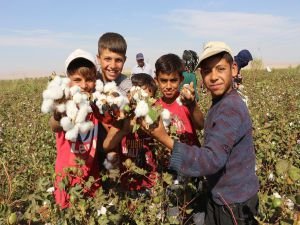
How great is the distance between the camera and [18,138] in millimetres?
4871

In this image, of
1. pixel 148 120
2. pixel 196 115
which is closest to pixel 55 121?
pixel 148 120

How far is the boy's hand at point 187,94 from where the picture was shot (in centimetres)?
208

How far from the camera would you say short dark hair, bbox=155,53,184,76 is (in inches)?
98.8

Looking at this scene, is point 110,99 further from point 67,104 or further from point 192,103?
point 192,103

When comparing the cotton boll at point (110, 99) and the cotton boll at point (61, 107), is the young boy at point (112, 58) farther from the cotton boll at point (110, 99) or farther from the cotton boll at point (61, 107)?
the cotton boll at point (61, 107)

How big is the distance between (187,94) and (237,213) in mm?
677

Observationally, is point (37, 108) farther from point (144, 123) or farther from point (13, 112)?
point (144, 123)

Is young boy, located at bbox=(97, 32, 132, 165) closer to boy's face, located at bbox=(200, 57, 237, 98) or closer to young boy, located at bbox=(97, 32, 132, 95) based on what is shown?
young boy, located at bbox=(97, 32, 132, 95)

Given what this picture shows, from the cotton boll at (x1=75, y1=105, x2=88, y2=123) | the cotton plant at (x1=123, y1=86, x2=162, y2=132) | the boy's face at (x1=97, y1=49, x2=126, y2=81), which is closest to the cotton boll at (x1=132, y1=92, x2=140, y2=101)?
the cotton plant at (x1=123, y1=86, x2=162, y2=132)

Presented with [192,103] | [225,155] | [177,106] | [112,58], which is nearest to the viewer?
[225,155]

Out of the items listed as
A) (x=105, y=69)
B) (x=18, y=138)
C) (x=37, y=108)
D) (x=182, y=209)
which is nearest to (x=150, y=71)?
(x=37, y=108)

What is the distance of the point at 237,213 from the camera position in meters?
1.86

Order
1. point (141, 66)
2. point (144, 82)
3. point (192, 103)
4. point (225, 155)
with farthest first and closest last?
point (141, 66)
point (144, 82)
point (192, 103)
point (225, 155)

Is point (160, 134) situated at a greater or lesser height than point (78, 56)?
lesser
